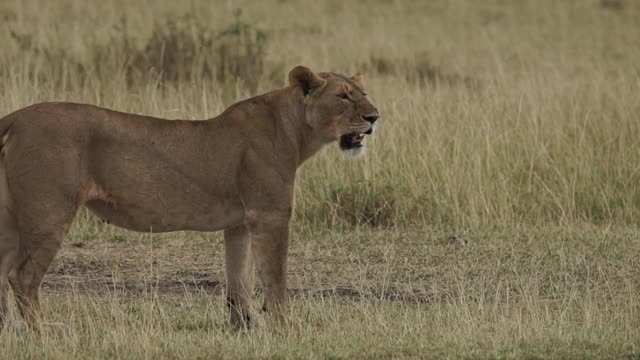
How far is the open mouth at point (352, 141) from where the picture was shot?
22.1ft

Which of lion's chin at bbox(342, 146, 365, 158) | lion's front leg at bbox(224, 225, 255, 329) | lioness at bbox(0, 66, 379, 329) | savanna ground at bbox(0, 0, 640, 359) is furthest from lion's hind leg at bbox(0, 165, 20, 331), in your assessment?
lion's chin at bbox(342, 146, 365, 158)

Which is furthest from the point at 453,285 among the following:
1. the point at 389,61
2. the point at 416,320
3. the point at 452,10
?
the point at 452,10

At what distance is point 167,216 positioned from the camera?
256 inches

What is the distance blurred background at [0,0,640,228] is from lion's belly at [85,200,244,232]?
2887mm

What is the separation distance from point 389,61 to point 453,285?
778 centimetres

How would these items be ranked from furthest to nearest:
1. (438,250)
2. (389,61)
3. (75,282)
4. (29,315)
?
(389,61) → (438,250) → (75,282) → (29,315)

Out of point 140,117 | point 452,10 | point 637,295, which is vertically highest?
point 452,10

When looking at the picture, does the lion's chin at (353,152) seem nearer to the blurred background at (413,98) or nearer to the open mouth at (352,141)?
A: the open mouth at (352,141)

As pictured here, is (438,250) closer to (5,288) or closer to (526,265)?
(526,265)

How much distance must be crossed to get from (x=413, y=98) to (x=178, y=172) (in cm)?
486

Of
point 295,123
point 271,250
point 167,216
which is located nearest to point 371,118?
point 295,123

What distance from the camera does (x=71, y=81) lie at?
38.8 feet

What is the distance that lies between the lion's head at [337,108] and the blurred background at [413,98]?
271 cm

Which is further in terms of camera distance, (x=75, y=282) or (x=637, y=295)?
(x=75, y=282)
